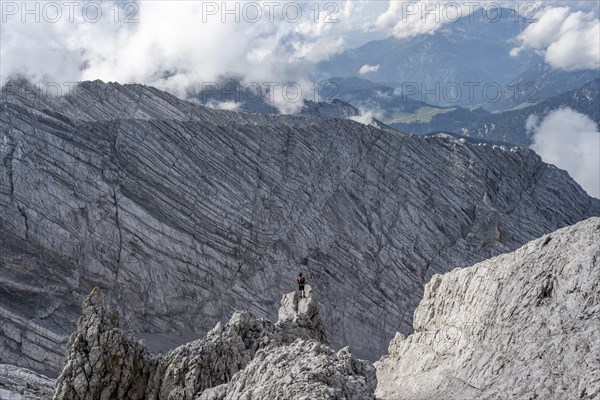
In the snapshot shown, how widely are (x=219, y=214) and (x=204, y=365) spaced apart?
72003mm

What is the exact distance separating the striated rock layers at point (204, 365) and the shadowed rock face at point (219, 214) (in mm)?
48559

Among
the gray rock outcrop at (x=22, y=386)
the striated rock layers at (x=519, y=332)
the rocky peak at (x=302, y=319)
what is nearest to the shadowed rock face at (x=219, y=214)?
the rocky peak at (x=302, y=319)

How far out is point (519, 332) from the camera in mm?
32781

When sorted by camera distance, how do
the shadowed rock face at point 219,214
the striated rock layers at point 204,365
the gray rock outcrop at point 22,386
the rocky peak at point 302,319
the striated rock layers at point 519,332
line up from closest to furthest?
the striated rock layers at point 204,365 → the striated rock layers at point 519,332 → the gray rock outcrop at point 22,386 → the rocky peak at point 302,319 → the shadowed rock face at point 219,214

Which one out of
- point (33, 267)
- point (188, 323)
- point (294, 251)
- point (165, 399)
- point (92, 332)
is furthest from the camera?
point (294, 251)

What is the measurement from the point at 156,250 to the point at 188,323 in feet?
34.8

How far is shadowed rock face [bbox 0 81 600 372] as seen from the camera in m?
91.2

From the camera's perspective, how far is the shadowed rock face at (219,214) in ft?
299

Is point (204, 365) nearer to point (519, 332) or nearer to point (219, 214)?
point (519, 332)

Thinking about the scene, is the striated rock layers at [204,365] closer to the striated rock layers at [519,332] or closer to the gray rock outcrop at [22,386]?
the gray rock outcrop at [22,386]

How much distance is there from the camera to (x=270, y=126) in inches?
4697

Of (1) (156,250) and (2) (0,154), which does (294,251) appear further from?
(2) (0,154)

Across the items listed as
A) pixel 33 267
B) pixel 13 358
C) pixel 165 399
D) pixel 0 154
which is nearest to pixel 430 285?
pixel 165 399

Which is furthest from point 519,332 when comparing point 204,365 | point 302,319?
point 302,319
